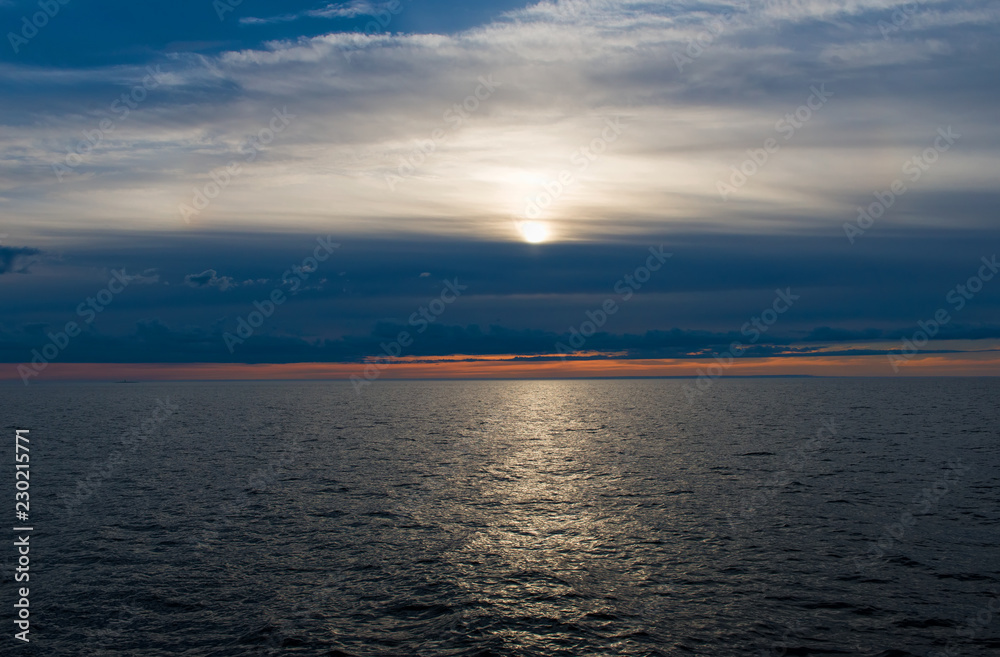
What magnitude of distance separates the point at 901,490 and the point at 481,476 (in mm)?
36048

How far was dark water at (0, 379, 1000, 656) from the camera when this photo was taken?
25734 millimetres

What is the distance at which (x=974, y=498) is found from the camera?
163 ft

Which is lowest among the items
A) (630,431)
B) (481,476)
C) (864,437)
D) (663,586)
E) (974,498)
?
(663,586)

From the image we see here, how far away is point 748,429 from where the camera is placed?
118m

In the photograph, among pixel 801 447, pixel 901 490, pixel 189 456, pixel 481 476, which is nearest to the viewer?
pixel 901 490

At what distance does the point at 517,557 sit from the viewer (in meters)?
36.2

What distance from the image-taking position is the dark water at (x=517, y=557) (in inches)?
1013

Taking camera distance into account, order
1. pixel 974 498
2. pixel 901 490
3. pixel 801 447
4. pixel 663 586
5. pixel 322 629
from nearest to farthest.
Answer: pixel 322 629, pixel 663 586, pixel 974 498, pixel 901 490, pixel 801 447

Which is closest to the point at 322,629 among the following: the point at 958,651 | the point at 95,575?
the point at 95,575

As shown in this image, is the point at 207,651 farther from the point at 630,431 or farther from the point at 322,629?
the point at 630,431

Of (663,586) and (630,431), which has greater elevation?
(630,431)

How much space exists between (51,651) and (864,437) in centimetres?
10142

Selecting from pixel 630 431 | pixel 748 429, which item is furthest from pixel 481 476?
pixel 748 429

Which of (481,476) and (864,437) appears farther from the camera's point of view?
(864,437)
